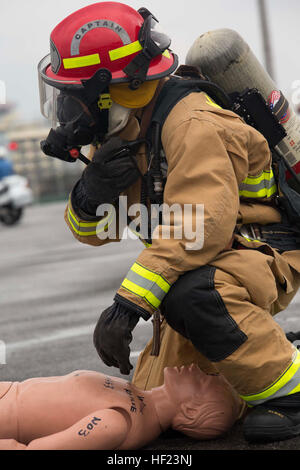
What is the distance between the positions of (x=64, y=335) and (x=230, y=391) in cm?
248

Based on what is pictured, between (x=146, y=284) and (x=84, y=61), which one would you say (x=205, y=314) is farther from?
(x=84, y=61)

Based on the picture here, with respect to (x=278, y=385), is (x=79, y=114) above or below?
above

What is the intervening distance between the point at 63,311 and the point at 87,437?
150 inches

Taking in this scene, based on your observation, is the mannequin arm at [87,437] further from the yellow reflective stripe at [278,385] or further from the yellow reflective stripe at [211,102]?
the yellow reflective stripe at [211,102]

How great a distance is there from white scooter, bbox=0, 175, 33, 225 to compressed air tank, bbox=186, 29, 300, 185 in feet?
44.2

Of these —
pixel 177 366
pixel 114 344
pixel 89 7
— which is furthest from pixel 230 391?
pixel 89 7

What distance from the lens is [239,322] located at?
2.73 metres

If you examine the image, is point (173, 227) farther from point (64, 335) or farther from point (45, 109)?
point (64, 335)

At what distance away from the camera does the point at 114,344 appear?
2701 mm

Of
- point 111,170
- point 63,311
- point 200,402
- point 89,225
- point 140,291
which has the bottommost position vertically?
point 63,311

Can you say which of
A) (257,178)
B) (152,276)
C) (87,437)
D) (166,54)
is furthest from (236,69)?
(87,437)

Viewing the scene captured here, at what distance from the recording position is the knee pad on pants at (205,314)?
270 centimetres
